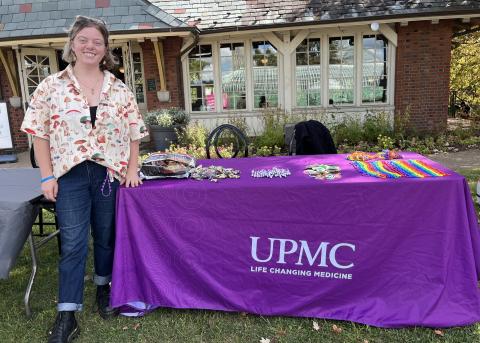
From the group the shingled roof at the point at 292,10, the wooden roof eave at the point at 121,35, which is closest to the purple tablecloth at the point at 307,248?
the wooden roof eave at the point at 121,35

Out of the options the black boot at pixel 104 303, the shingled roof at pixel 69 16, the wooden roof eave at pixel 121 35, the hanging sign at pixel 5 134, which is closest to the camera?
the black boot at pixel 104 303

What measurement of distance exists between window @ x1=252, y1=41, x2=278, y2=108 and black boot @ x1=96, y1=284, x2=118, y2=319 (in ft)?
25.3

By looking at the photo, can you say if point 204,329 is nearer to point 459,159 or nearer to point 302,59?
point 459,159

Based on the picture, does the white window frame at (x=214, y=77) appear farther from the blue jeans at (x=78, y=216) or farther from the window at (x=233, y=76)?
the blue jeans at (x=78, y=216)

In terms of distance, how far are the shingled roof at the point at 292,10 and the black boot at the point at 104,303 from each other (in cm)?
734

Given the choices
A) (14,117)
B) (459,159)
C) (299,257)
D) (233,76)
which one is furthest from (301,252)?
(14,117)

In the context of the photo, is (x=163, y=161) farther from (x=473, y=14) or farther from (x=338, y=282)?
(x=473, y=14)

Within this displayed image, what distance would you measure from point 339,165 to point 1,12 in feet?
31.4

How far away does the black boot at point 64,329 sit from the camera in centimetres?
254

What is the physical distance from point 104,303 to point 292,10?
8255mm

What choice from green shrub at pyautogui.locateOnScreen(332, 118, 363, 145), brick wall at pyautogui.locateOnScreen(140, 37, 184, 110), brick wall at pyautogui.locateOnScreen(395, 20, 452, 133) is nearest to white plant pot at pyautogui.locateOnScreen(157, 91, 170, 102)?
brick wall at pyautogui.locateOnScreen(140, 37, 184, 110)

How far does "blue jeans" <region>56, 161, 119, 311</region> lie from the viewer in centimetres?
250

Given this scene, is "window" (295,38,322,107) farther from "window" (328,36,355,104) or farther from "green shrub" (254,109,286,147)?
"green shrub" (254,109,286,147)

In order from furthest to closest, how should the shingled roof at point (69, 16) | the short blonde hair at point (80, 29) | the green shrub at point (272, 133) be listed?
the shingled roof at point (69, 16) < the green shrub at point (272, 133) < the short blonde hair at point (80, 29)
